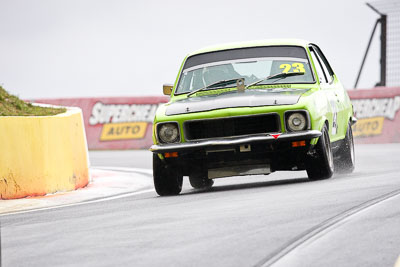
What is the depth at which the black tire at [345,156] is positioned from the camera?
11.2m

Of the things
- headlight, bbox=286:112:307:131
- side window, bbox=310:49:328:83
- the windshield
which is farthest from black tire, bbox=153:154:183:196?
side window, bbox=310:49:328:83

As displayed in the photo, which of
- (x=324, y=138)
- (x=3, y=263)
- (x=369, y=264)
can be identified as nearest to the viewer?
(x=369, y=264)

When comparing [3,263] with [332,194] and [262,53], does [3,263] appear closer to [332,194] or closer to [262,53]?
[332,194]

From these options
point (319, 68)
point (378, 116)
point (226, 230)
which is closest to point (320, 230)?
point (226, 230)

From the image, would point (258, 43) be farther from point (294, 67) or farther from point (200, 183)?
point (200, 183)

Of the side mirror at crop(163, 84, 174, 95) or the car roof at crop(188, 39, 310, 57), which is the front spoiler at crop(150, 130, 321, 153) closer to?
the side mirror at crop(163, 84, 174, 95)

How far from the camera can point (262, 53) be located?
10156mm

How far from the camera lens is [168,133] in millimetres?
9078

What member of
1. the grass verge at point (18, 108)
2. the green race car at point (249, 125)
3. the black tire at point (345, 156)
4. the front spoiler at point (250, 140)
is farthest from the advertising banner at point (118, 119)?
the front spoiler at point (250, 140)

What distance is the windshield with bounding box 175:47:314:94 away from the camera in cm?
994

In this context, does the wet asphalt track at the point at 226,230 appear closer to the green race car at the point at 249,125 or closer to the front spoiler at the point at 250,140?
the green race car at the point at 249,125

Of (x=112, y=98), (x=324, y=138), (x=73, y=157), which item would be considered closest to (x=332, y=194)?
(x=324, y=138)

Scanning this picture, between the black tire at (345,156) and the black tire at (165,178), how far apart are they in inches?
99.4

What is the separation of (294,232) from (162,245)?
2.91 ft
